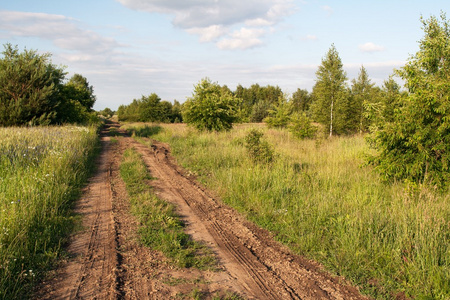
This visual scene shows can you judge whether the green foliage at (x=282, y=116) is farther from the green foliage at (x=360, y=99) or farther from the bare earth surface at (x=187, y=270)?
the bare earth surface at (x=187, y=270)

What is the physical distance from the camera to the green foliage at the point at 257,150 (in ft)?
34.7

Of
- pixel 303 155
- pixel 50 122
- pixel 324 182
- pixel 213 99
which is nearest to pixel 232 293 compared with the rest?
pixel 324 182

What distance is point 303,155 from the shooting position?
12.2 m

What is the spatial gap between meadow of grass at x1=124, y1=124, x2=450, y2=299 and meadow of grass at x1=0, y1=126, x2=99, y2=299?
387 cm

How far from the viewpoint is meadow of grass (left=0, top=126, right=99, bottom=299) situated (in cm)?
396

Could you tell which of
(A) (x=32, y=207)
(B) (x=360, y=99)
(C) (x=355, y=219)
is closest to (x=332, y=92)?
(B) (x=360, y=99)

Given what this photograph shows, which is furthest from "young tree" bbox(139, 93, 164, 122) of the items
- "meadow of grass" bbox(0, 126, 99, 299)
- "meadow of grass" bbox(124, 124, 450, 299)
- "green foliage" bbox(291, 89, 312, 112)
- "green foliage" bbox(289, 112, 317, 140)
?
"meadow of grass" bbox(124, 124, 450, 299)

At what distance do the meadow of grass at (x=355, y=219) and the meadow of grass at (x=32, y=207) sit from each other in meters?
3.87

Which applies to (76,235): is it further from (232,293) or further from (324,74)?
(324,74)

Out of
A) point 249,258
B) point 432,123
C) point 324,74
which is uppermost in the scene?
point 324,74

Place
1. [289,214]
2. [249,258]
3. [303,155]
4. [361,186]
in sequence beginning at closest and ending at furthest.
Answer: [249,258] → [289,214] → [361,186] → [303,155]

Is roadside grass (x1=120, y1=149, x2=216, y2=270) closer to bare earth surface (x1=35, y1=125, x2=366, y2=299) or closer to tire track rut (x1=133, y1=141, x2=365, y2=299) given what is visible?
bare earth surface (x1=35, y1=125, x2=366, y2=299)

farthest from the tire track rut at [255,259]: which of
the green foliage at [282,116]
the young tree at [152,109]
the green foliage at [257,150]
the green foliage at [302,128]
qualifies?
the young tree at [152,109]

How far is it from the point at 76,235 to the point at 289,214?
4213 millimetres
